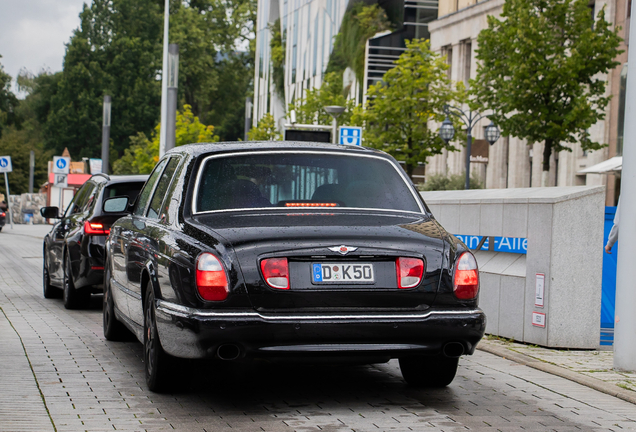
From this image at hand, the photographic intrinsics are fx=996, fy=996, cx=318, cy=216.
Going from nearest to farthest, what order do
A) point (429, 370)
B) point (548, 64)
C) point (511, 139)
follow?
point (429, 370), point (548, 64), point (511, 139)

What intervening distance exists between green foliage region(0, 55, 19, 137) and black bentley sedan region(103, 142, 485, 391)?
86177 mm

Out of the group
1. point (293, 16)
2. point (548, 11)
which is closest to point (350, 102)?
point (548, 11)

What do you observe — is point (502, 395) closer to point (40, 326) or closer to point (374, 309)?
point (374, 309)

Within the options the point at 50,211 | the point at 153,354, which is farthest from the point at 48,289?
the point at 153,354

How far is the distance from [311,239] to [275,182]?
995 mm

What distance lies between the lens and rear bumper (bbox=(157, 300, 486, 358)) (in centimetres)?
539

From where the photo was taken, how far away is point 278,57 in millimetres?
69688

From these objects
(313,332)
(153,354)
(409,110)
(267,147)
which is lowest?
(153,354)

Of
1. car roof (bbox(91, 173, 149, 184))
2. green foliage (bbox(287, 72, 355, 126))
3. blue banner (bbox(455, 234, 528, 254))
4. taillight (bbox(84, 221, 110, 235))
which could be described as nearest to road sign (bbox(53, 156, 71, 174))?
green foliage (bbox(287, 72, 355, 126))

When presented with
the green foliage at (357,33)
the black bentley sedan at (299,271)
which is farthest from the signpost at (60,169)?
the black bentley sedan at (299,271)

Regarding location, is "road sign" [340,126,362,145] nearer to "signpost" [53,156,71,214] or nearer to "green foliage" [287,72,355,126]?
"signpost" [53,156,71,214]

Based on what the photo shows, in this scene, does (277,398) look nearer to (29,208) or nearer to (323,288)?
(323,288)

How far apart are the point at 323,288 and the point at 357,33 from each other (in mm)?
49140

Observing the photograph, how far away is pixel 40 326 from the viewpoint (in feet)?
32.3
